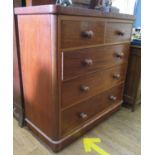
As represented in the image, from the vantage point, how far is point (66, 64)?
102 centimetres

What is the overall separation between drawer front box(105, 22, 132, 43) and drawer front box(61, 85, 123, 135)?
1.61 feet

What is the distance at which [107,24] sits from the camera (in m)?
1.24

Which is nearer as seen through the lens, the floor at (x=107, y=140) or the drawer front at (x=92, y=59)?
the drawer front at (x=92, y=59)

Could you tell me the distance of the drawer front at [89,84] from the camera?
1.12 metres

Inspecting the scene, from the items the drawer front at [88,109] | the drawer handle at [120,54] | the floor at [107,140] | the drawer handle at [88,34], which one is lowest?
the floor at [107,140]

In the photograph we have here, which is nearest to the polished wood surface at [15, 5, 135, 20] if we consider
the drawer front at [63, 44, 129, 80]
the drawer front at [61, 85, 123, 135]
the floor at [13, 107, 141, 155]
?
the drawer front at [63, 44, 129, 80]

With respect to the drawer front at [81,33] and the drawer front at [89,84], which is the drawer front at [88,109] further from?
the drawer front at [81,33]

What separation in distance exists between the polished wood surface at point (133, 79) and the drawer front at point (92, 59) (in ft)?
0.40

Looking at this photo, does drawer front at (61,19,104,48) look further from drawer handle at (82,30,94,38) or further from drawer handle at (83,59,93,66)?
drawer handle at (83,59,93,66)

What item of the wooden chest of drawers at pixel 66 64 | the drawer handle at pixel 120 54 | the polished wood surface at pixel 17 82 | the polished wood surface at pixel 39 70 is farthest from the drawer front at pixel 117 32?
the polished wood surface at pixel 17 82

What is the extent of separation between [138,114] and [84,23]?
124 centimetres

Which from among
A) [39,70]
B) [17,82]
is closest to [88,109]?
[39,70]

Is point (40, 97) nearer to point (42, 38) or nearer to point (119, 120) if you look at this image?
point (42, 38)

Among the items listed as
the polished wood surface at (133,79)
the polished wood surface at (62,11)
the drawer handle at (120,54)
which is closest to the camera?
the polished wood surface at (62,11)
